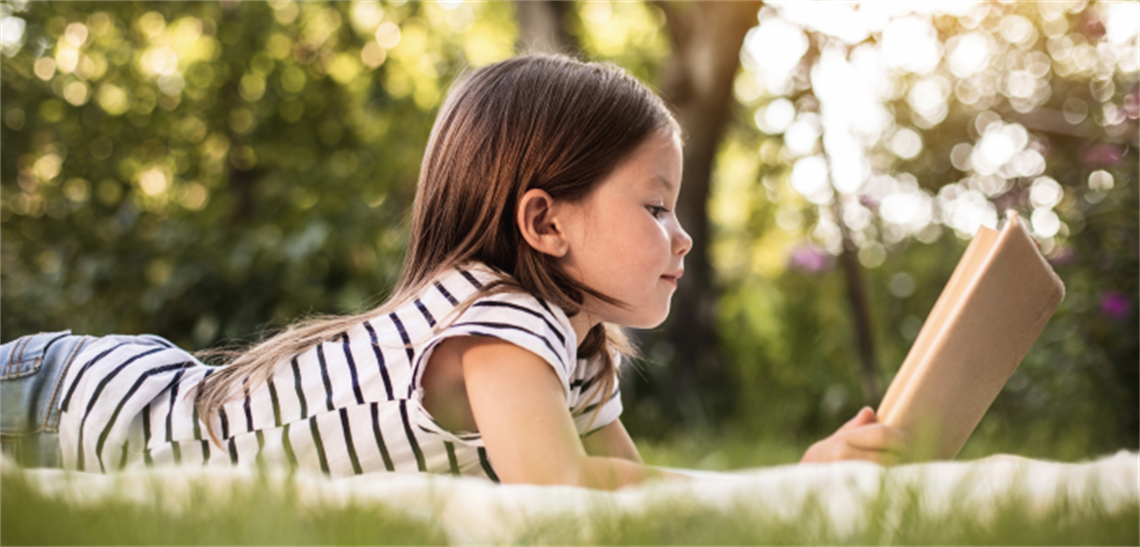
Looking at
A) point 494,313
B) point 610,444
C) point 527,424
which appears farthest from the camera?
point 610,444

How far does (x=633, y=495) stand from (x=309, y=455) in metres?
0.80

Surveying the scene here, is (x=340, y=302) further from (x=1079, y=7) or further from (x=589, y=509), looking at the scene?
(x=1079, y=7)

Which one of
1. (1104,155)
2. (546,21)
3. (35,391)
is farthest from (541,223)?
(546,21)

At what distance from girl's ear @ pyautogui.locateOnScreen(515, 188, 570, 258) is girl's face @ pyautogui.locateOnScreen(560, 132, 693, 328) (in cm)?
2

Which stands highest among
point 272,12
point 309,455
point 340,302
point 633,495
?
point 272,12

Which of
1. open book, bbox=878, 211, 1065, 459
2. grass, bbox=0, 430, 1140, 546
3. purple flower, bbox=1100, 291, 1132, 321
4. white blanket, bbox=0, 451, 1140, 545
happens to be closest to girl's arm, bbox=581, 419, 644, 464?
open book, bbox=878, 211, 1065, 459

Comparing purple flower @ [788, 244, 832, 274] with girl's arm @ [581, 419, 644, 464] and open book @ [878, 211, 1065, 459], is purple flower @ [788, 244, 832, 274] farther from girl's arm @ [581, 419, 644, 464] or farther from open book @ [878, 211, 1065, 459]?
open book @ [878, 211, 1065, 459]

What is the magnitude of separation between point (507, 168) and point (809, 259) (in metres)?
3.64

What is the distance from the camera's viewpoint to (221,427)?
1499 mm

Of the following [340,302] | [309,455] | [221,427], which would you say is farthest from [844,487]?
[340,302]

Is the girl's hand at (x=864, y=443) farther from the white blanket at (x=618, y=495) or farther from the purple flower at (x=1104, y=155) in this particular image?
the purple flower at (x=1104, y=155)

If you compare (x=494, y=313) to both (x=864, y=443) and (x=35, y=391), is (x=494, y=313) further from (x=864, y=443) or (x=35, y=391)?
(x=35, y=391)

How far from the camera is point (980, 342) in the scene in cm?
119

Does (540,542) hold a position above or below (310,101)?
below
